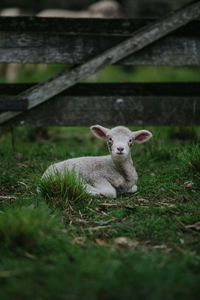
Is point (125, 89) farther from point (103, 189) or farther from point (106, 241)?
point (106, 241)

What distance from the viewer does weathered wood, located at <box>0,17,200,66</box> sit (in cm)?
519

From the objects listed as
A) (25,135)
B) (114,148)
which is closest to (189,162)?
(114,148)

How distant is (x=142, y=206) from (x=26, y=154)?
2.80 m

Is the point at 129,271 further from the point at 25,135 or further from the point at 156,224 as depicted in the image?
the point at 25,135

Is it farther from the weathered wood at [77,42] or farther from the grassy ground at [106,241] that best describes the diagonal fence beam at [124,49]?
the grassy ground at [106,241]

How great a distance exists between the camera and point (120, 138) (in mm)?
4113

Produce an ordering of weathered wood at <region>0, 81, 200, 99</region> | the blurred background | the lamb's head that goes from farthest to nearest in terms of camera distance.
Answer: the blurred background < weathered wood at <region>0, 81, 200, 99</region> < the lamb's head

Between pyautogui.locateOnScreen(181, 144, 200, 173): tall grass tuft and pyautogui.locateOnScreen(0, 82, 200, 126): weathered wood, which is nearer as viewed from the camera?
pyautogui.locateOnScreen(181, 144, 200, 173): tall grass tuft

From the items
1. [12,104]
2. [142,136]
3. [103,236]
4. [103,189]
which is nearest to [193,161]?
[142,136]

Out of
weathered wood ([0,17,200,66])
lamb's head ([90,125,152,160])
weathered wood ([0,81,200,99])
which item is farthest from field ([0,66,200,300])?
weathered wood ([0,17,200,66])

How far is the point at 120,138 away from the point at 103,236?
1.40 m

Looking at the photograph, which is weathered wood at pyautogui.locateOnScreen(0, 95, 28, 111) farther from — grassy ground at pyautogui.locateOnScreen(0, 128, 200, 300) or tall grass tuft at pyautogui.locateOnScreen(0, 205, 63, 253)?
tall grass tuft at pyautogui.locateOnScreen(0, 205, 63, 253)

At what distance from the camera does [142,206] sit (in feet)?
12.0

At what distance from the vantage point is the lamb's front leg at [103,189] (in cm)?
407
